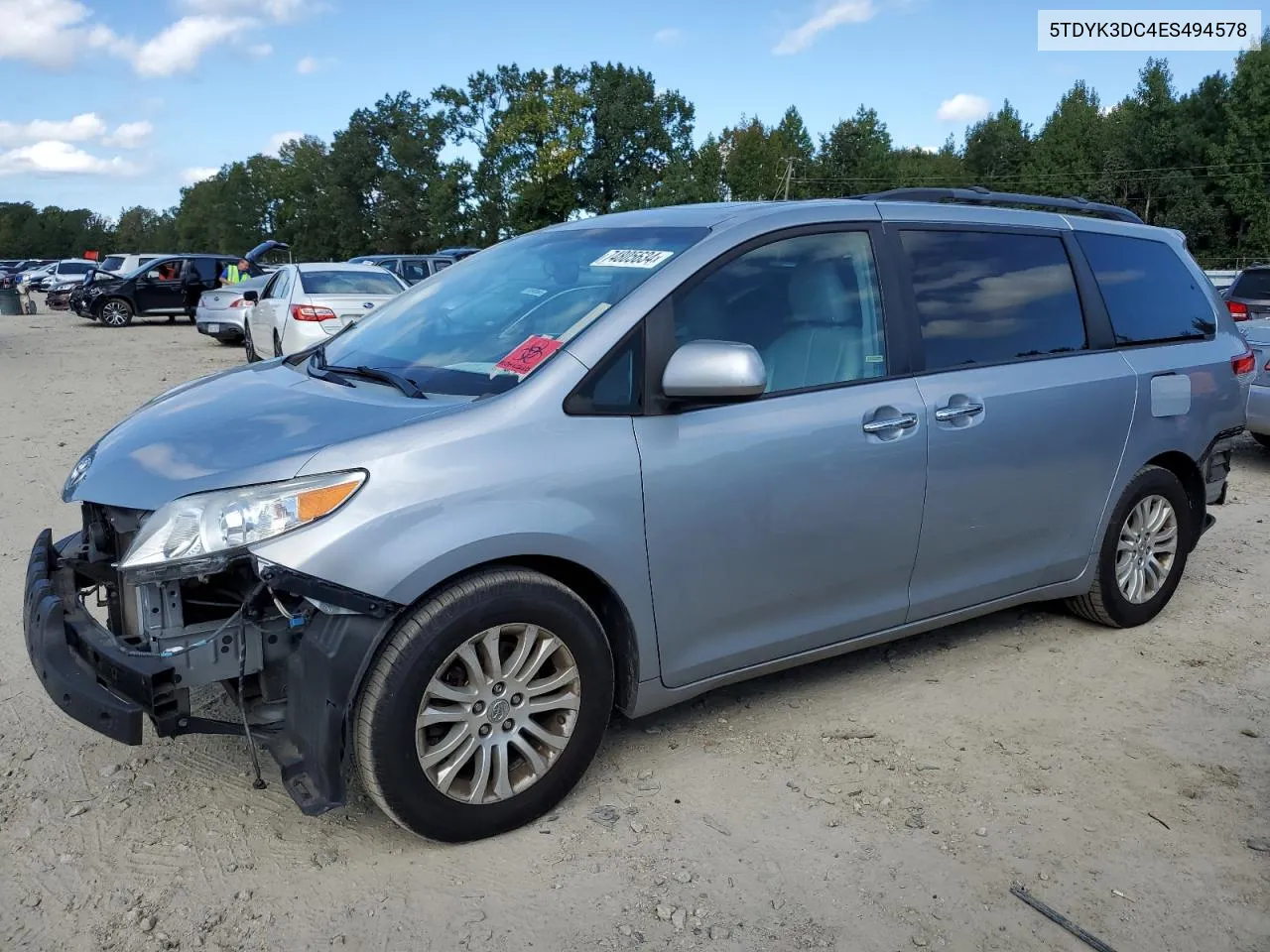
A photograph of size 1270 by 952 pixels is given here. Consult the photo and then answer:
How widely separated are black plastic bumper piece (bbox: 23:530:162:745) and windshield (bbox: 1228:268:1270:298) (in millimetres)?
12191

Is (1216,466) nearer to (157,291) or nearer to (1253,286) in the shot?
(1253,286)

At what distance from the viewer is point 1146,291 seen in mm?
4828

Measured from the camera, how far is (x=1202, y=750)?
3729 mm

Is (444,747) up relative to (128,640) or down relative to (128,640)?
down

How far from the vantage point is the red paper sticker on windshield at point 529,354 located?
3.19 metres

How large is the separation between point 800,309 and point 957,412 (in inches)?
29.1

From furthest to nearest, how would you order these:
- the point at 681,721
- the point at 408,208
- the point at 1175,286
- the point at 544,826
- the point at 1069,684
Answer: the point at 408,208 < the point at 1175,286 < the point at 1069,684 < the point at 681,721 < the point at 544,826

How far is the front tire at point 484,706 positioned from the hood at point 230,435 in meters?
0.55

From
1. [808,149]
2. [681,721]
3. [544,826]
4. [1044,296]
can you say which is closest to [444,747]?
[544,826]

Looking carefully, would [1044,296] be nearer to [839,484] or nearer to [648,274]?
[839,484]

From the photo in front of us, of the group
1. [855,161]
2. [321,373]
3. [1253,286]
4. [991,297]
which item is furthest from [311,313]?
[855,161]

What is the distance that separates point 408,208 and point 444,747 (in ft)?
259

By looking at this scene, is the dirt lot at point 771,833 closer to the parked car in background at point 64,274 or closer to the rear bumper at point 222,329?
the rear bumper at point 222,329

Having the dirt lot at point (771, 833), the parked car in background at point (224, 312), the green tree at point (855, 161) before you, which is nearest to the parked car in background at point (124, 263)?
the parked car in background at point (224, 312)
